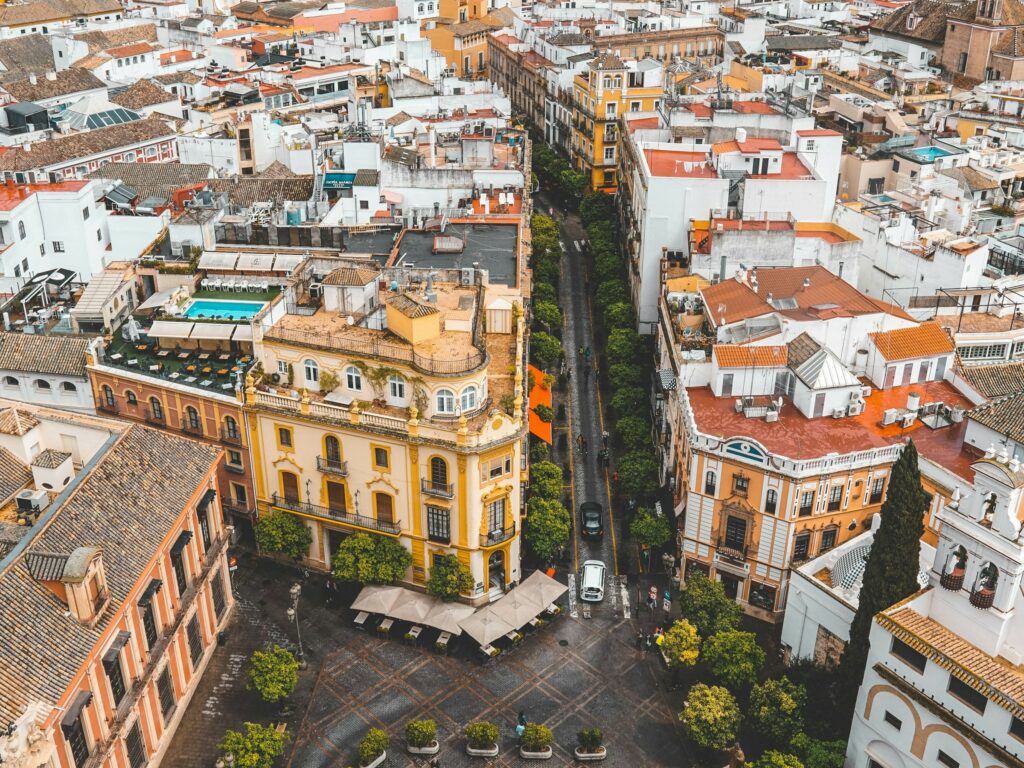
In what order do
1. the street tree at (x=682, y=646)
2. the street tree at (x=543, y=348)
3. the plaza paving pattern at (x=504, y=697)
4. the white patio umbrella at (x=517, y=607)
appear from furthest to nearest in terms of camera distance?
the street tree at (x=543, y=348) → the white patio umbrella at (x=517, y=607) → the street tree at (x=682, y=646) → the plaza paving pattern at (x=504, y=697)

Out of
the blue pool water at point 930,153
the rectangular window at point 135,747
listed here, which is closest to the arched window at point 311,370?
the rectangular window at point 135,747

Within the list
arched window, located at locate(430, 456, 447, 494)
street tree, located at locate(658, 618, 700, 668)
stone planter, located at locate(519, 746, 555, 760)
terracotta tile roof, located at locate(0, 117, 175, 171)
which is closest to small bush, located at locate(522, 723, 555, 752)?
stone planter, located at locate(519, 746, 555, 760)

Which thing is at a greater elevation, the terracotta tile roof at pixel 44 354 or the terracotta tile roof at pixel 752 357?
the terracotta tile roof at pixel 752 357

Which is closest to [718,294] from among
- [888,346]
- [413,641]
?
[888,346]

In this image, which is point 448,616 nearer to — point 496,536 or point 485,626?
point 485,626

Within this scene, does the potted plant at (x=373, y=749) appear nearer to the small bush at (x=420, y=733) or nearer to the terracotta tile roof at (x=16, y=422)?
the small bush at (x=420, y=733)

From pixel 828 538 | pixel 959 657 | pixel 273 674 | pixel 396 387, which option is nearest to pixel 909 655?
pixel 959 657
